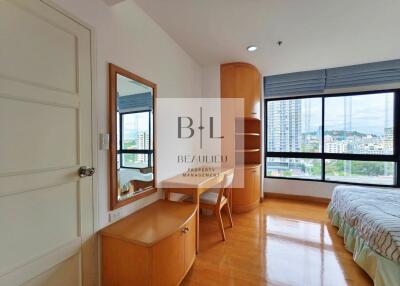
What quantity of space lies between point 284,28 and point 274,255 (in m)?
Answer: 2.53

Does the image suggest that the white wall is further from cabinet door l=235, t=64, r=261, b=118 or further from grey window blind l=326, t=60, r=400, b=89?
grey window blind l=326, t=60, r=400, b=89

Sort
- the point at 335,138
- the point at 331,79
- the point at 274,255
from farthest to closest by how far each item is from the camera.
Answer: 1. the point at 335,138
2. the point at 331,79
3. the point at 274,255

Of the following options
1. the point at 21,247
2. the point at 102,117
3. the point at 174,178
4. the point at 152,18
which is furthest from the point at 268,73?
the point at 21,247

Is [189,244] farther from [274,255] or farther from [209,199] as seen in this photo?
[274,255]

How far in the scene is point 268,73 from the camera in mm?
3842

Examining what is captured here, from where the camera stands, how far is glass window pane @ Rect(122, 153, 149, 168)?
1847mm

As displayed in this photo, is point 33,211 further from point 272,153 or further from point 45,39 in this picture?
point 272,153

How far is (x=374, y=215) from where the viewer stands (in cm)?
184

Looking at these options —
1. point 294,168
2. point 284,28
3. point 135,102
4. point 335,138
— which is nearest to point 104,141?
point 135,102

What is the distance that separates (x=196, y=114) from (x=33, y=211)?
8.31 ft

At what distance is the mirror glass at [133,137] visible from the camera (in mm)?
1783

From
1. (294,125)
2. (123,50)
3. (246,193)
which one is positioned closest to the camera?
(123,50)

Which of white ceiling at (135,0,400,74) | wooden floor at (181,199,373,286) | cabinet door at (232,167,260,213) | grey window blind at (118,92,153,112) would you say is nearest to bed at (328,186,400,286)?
wooden floor at (181,199,373,286)

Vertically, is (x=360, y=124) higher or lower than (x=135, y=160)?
higher
